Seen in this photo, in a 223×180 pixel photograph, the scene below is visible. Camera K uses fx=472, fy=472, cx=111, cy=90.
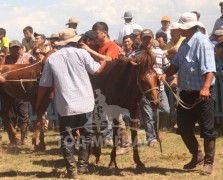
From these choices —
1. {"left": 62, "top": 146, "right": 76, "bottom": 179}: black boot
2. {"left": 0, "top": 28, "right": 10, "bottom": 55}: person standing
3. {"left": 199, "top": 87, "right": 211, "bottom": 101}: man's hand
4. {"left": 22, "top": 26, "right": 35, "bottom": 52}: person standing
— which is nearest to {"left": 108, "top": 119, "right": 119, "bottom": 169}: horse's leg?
{"left": 62, "top": 146, "right": 76, "bottom": 179}: black boot

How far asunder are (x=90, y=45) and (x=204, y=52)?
2679 millimetres

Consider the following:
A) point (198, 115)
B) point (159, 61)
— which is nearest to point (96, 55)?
point (159, 61)

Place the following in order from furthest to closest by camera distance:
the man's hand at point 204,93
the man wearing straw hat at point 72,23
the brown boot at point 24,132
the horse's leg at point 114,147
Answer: the man wearing straw hat at point 72,23, the brown boot at point 24,132, the horse's leg at point 114,147, the man's hand at point 204,93

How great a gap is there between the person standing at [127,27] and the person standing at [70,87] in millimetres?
6905

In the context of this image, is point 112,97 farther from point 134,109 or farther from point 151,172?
point 151,172

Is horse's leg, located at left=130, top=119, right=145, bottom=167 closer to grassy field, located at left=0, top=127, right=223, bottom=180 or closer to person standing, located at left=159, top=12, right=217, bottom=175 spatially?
grassy field, located at left=0, top=127, right=223, bottom=180

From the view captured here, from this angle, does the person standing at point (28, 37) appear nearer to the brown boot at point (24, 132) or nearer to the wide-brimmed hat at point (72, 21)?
the wide-brimmed hat at point (72, 21)

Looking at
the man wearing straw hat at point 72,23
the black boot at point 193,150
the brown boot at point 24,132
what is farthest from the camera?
the man wearing straw hat at point 72,23

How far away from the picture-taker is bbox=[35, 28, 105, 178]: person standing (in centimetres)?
665

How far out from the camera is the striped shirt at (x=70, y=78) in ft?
21.8

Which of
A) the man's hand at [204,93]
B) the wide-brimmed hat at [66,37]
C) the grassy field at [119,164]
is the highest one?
the wide-brimmed hat at [66,37]

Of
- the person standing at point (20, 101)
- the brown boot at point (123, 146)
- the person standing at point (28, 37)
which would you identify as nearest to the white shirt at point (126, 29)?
the person standing at point (28, 37)

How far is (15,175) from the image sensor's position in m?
7.35

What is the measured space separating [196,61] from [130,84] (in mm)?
1166
